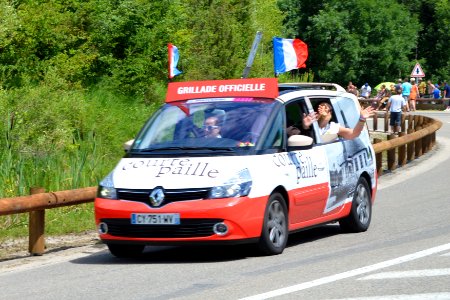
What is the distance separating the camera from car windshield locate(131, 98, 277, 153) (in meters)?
12.3

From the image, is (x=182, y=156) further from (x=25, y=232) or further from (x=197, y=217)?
(x=25, y=232)

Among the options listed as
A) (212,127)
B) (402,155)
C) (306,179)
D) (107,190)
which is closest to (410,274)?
(306,179)

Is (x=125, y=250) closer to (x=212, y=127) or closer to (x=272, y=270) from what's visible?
(x=212, y=127)

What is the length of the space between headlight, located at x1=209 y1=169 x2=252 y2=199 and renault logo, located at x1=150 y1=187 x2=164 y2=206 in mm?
458

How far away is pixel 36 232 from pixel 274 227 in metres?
2.66

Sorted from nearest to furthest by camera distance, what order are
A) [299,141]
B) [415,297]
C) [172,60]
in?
[415,297]
[299,141]
[172,60]

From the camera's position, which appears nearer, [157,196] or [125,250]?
[157,196]

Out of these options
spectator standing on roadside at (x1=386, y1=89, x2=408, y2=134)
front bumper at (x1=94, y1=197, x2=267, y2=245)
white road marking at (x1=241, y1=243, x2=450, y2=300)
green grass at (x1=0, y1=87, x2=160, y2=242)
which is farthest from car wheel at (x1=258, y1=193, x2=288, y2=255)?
spectator standing on roadside at (x1=386, y1=89, x2=408, y2=134)

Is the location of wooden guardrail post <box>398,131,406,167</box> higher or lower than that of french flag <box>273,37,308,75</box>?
lower

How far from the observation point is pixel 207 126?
12516 mm

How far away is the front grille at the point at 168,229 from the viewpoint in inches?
452

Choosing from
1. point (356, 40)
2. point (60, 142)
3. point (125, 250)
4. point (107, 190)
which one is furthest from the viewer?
point (356, 40)

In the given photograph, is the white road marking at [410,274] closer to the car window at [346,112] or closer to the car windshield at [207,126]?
the car windshield at [207,126]

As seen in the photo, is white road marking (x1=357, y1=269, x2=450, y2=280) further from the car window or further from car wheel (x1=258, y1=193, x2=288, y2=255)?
the car window
